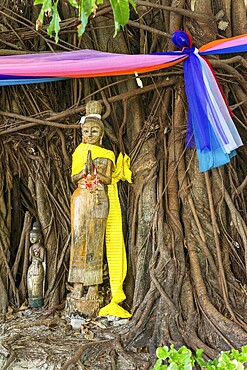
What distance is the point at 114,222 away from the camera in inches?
146

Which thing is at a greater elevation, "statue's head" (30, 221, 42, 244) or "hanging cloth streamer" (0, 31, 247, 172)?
"hanging cloth streamer" (0, 31, 247, 172)

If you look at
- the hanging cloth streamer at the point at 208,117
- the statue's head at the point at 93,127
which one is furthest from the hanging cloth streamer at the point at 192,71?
the statue's head at the point at 93,127

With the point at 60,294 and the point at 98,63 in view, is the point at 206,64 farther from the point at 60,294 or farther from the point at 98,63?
the point at 60,294

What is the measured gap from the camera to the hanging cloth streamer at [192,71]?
323 centimetres

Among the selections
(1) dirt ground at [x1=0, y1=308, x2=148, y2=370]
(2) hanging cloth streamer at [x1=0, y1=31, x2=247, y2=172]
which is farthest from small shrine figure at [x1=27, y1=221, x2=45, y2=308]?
(2) hanging cloth streamer at [x1=0, y1=31, x2=247, y2=172]

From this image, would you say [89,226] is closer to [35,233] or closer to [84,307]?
[84,307]

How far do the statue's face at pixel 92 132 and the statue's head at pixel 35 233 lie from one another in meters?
0.97

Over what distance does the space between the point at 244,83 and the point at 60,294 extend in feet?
7.54

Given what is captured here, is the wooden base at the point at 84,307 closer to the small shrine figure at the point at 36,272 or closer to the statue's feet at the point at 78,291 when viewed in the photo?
the statue's feet at the point at 78,291

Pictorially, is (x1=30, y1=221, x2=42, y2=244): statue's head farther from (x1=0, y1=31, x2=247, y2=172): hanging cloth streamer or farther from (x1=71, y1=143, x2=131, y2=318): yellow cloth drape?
(x1=0, y1=31, x2=247, y2=172): hanging cloth streamer

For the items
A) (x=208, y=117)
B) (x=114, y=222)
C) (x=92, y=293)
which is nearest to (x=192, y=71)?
(x=208, y=117)

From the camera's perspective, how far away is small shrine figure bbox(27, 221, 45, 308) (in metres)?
4.01

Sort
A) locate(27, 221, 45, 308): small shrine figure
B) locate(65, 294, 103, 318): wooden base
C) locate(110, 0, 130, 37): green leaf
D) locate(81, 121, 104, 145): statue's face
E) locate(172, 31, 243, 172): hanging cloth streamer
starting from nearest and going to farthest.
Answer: locate(110, 0, 130, 37): green leaf → locate(172, 31, 243, 172): hanging cloth streamer → locate(65, 294, 103, 318): wooden base → locate(81, 121, 104, 145): statue's face → locate(27, 221, 45, 308): small shrine figure

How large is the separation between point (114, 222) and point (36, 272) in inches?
33.7
